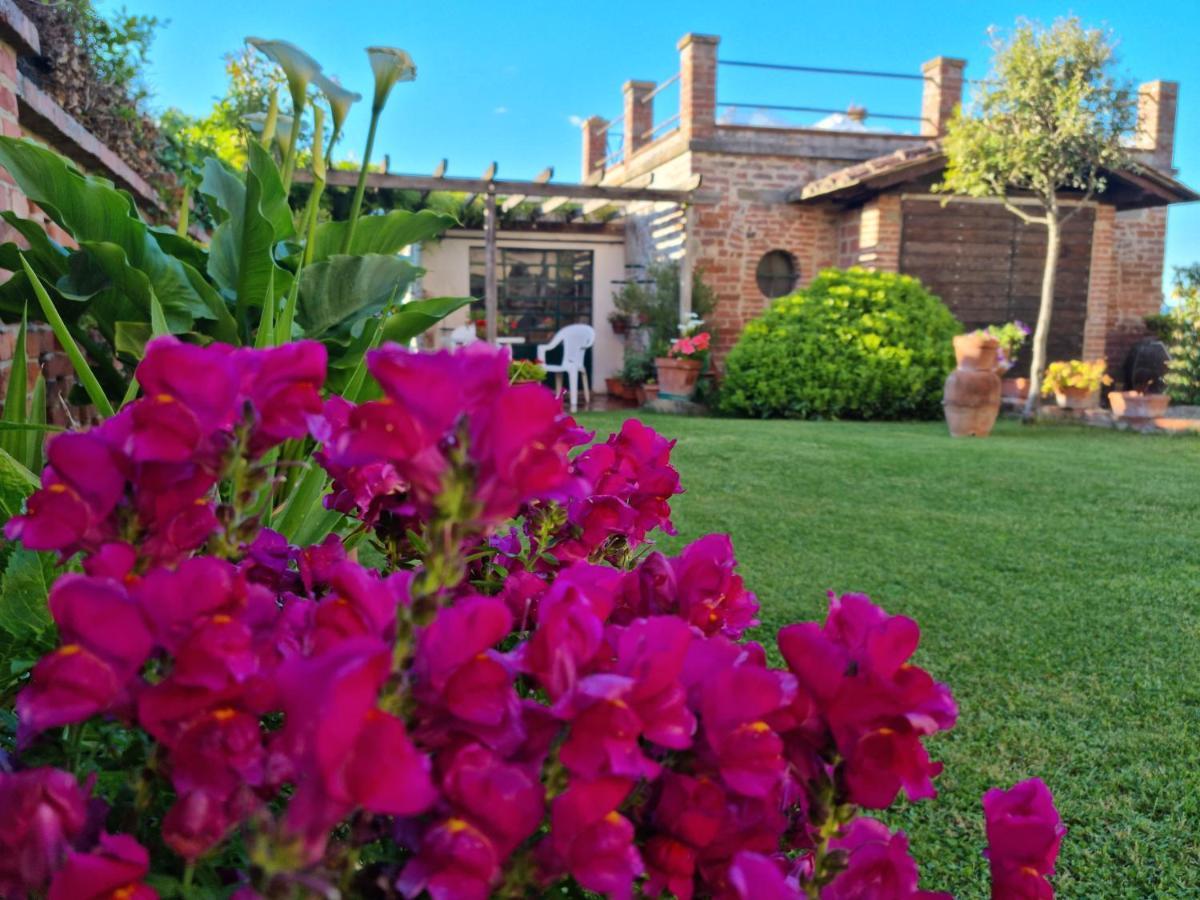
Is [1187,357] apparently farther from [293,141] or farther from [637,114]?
[293,141]

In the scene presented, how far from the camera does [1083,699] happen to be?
7.00ft

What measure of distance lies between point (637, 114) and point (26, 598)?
1400 centimetres

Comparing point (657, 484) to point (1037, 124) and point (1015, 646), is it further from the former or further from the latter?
point (1037, 124)

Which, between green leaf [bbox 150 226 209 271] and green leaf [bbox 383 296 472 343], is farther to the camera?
green leaf [bbox 150 226 209 271]

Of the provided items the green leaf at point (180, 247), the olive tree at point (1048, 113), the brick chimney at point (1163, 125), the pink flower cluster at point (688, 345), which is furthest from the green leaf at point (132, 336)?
the brick chimney at point (1163, 125)

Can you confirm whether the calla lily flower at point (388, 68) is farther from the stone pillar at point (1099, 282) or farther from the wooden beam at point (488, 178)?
the stone pillar at point (1099, 282)

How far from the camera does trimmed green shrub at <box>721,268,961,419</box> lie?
30.6 ft

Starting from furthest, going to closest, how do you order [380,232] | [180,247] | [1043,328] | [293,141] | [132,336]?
1. [1043,328]
2. [380,232]
3. [180,247]
4. [293,141]
5. [132,336]

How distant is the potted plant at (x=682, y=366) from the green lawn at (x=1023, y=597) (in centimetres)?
377

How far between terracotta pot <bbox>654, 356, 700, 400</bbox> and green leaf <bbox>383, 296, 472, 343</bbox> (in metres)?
7.95

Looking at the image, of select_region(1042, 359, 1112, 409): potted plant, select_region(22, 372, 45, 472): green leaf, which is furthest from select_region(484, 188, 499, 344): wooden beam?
select_region(22, 372, 45, 472): green leaf

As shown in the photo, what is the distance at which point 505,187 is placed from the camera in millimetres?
10078

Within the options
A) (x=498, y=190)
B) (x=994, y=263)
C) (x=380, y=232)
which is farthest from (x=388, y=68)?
(x=994, y=263)

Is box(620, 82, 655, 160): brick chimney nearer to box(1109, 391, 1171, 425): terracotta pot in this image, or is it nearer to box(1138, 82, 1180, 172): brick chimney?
box(1138, 82, 1180, 172): brick chimney
